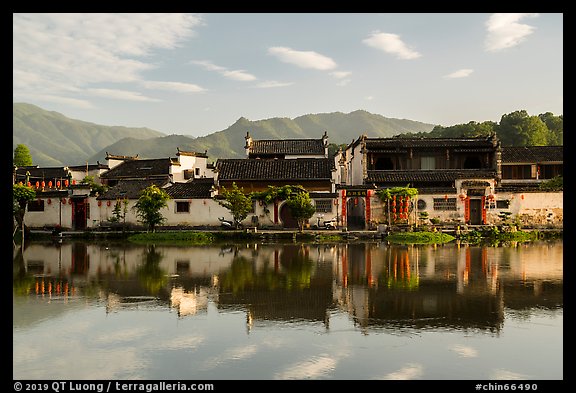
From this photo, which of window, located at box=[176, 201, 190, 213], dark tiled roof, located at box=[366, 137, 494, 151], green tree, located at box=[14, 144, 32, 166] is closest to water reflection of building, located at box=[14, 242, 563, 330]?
window, located at box=[176, 201, 190, 213]

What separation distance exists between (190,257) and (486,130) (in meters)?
56.7

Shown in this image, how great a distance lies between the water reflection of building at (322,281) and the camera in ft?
45.9

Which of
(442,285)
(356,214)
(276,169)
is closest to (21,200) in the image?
(276,169)

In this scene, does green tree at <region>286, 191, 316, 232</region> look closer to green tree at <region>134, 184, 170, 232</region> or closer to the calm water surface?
green tree at <region>134, 184, 170, 232</region>

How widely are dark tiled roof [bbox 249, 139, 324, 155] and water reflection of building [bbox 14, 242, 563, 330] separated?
21.4m

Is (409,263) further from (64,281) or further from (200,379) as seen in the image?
(200,379)

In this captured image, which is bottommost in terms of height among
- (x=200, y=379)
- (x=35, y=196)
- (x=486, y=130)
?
(x=200, y=379)

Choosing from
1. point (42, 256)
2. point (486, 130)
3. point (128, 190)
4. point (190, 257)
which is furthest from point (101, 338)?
point (486, 130)

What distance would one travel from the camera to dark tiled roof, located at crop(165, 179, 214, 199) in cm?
3888

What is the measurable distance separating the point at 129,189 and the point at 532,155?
3401 cm

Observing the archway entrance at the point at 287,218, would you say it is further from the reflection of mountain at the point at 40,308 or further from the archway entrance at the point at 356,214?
the reflection of mountain at the point at 40,308

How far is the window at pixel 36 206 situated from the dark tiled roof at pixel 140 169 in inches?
405

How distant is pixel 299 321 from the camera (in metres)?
12.9

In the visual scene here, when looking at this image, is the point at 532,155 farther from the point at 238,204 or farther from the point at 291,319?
the point at 291,319
